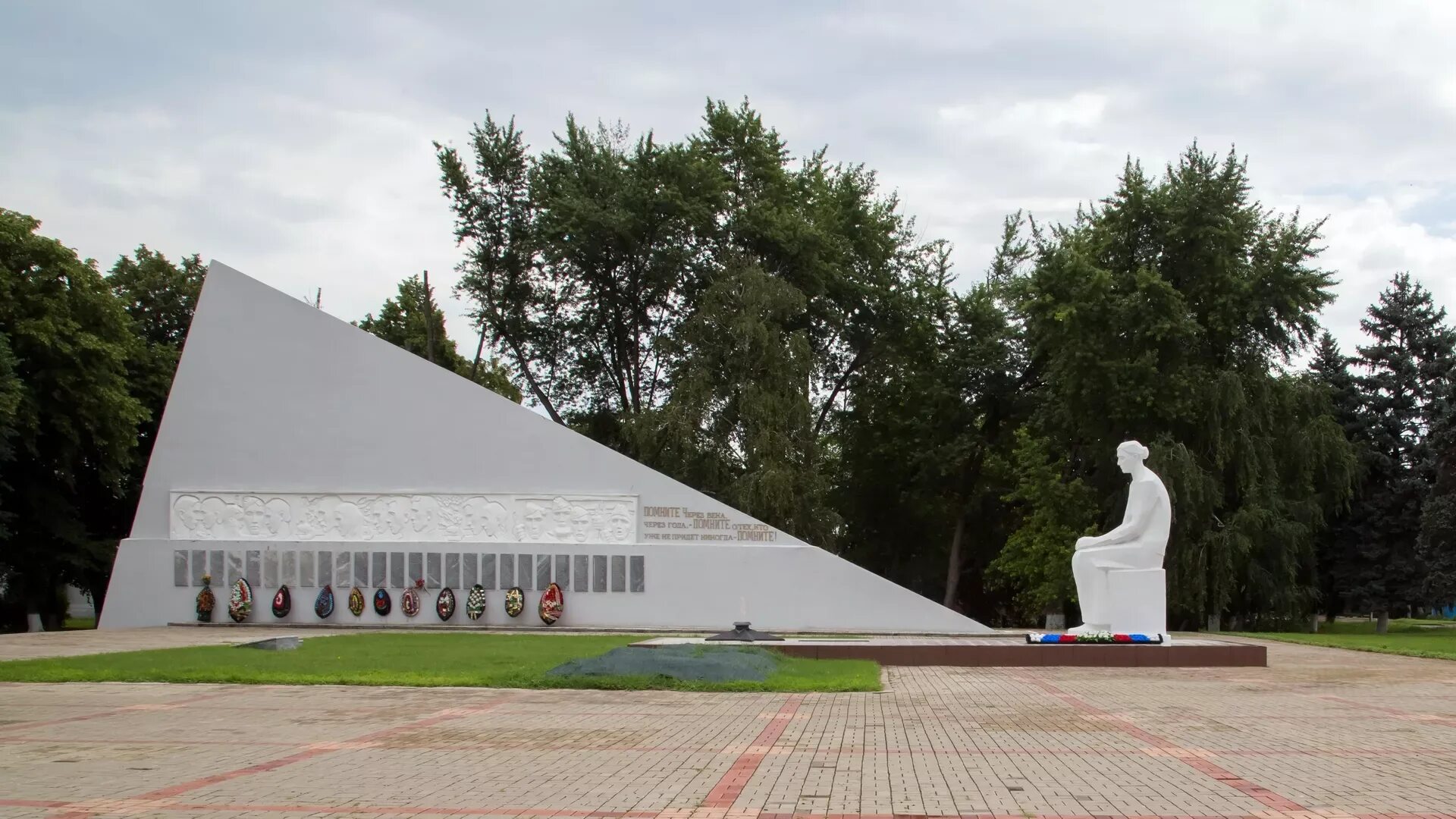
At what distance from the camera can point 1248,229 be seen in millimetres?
27297

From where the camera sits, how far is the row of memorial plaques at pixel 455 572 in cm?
2141

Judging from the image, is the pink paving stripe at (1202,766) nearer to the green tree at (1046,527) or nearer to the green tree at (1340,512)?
the green tree at (1046,527)

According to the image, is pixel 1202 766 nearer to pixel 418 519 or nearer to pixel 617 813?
pixel 617 813

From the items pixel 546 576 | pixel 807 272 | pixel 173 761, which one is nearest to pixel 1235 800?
pixel 173 761

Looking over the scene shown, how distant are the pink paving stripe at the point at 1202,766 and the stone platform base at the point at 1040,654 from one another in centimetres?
437

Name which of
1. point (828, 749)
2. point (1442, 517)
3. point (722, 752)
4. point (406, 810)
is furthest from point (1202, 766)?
point (1442, 517)

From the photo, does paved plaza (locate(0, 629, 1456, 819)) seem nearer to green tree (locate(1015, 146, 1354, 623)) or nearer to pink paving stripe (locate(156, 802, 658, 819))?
pink paving stripe (locate(156, 802, 658, 819))

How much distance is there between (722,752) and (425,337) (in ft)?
102

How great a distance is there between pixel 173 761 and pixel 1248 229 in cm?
2528

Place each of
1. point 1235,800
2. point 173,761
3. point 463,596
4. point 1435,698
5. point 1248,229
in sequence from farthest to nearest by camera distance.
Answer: point 1248,229 → point 463,596 → point 1435,698 → point 173,761 → point 1235,800

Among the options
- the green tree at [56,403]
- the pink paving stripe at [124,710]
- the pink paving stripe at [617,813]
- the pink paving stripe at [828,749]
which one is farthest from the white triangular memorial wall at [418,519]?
the pink paving stripe at [617,813]

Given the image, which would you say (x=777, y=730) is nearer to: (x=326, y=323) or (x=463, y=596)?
(x=463, y=596)

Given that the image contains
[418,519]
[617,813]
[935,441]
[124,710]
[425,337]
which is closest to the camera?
[617,813]

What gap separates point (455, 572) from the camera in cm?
2142
